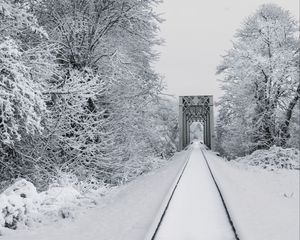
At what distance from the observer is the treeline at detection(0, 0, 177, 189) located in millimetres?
7484

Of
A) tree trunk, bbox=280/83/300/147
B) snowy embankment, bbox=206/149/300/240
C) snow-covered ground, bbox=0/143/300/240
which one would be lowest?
snowy embankment, bbox=206/149/300/240

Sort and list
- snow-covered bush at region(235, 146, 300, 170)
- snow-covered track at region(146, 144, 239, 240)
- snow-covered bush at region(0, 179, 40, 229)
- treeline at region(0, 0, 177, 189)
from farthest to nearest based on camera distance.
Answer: snow-covered bush at region(235, 146, 300, 170) → treeline at region(0, 0, 177, 189) → snow-covered bush at region(0, 179, 40, 229) → snow-covered track at region(146, 144, 239, 240)

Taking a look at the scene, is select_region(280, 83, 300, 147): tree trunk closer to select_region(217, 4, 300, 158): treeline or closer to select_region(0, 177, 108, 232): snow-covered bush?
select_region(217, 4, 300, 158): treeline

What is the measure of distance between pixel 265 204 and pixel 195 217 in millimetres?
3540

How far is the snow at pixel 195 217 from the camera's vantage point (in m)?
5.25

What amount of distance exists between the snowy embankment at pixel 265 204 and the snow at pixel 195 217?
21 centimetres

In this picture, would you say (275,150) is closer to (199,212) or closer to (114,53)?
(114,53)

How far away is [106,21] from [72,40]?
122 centimetres

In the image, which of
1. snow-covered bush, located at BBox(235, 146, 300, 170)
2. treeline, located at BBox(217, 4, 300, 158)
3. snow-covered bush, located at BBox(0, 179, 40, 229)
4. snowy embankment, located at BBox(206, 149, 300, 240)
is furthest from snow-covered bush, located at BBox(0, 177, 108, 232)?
treeline, located at BBox(217, 4, 300, 158)

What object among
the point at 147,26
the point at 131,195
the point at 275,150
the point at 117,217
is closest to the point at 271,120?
the point at 275,150

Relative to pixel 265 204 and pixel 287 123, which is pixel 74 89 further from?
pixel 287 123

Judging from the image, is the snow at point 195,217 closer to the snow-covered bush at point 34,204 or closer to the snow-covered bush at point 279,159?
the snow-covered bush at point 34,204

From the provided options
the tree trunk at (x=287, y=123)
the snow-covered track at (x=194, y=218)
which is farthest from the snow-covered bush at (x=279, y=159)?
the snow-covered track at (x=194, y=218)

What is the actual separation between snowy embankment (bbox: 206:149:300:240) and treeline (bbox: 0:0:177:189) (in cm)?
349
